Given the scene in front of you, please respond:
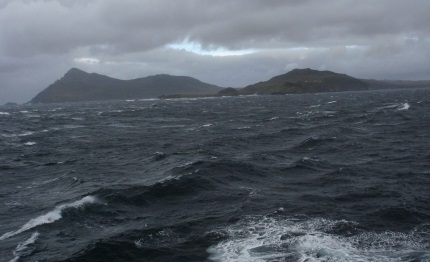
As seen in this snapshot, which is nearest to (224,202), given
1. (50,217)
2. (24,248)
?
(50,217)

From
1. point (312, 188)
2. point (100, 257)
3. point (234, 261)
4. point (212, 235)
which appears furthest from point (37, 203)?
point (312, 188)

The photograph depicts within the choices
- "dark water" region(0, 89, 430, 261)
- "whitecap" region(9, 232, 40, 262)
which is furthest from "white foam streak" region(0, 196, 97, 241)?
"whitecap" region(9, 232, 40, 262)

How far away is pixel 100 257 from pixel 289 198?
1391 cm

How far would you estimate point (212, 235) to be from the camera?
23.4 meters

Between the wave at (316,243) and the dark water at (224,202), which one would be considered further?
the dark water at (224,202)

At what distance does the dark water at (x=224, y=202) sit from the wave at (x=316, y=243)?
54 millimetres

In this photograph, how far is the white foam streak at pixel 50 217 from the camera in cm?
2585

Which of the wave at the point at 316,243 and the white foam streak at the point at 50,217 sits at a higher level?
the white foam streak at the point at 50,217

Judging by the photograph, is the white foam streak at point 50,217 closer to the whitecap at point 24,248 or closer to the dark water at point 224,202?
the dark water at point 224,202

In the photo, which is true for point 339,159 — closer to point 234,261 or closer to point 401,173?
point 401,173

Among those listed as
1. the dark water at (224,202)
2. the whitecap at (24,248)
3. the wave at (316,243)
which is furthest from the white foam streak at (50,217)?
the wave at (316,243)

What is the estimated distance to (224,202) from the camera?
29.6 m

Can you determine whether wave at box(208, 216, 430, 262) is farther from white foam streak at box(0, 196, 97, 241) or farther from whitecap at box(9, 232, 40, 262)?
white foam streak at box(0, 196, 97, 241)

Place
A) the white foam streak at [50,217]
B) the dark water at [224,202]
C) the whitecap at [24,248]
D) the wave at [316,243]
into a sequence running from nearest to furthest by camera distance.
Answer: the wave at [316,243], the dark water at [224,202], the whitecap at [24,248], the white foam streak at [50,217]
